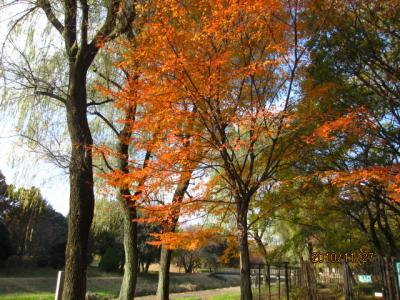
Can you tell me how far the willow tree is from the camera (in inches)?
282

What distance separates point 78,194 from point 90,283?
15706mm

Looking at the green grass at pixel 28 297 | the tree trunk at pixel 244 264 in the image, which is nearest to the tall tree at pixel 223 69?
the tree trunk at pixel 244 264

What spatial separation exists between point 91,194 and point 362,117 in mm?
6836

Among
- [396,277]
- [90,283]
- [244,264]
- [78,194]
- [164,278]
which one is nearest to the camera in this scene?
[78,194]

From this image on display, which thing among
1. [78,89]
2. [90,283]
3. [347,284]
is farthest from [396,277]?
[90,283]

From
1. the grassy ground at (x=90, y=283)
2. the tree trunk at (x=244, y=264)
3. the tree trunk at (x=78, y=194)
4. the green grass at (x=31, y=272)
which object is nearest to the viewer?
the tree trunk at (x=78, y=194)

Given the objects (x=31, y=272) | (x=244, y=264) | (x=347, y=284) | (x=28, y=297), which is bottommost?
(x=28, y=297)

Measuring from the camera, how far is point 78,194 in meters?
7.40

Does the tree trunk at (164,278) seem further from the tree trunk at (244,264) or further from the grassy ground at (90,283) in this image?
the grassy ground at (90,283)

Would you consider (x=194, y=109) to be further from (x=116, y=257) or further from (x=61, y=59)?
(x=116, y=257)

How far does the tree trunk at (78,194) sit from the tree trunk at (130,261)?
3.76 meters

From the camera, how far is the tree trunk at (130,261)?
1065cm

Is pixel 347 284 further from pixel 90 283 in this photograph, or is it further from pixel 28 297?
pixel 90 283

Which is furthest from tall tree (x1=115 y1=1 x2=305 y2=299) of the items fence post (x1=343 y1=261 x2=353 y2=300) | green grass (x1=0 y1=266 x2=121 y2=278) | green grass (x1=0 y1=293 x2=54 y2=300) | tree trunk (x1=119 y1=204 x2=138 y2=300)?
green grass (x1=0 y1=266 x2=121 y2=278)
